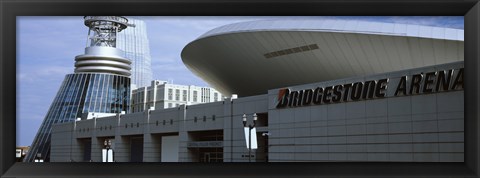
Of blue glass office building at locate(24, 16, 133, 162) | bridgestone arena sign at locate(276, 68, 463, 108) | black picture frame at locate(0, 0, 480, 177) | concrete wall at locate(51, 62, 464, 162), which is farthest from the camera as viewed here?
blue glass office building at locate(24, 16, 133, 162)

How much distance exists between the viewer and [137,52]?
16362 cm

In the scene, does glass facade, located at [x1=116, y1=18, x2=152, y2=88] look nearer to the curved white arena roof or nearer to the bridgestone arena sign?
the curved white arena roof

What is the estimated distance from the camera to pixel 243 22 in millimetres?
48500

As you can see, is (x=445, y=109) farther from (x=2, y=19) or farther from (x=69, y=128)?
(x=69, y=128)

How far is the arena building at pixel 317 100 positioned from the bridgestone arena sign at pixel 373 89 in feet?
0.17

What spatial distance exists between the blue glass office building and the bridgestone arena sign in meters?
60.0

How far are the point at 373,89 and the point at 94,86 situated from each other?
250 feet

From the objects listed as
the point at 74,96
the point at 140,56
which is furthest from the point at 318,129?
the point at 140,56

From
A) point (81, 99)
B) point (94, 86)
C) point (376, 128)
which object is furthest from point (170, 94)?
point (376, 128)

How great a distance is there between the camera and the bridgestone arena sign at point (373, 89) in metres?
23.9

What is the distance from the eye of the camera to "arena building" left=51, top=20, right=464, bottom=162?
25578 millimetres

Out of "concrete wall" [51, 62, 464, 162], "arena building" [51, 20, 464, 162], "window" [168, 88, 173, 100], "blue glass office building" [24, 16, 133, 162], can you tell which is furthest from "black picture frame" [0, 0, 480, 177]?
"window" [168, 88, 173, 100]

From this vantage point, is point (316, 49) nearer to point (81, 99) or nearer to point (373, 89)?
point (373, 89)

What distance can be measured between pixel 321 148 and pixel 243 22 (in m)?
19.2
